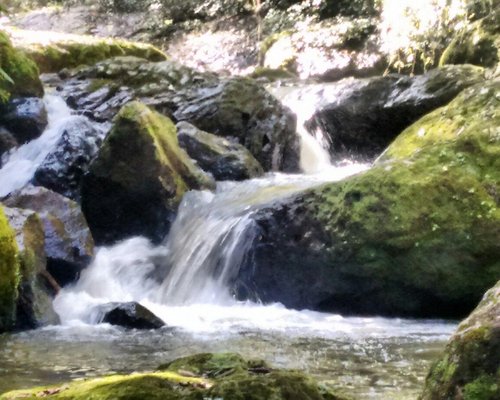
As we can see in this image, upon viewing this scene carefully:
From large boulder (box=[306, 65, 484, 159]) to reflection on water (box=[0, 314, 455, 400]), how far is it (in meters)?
6.17

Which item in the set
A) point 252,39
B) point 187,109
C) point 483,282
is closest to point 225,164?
point 187,109

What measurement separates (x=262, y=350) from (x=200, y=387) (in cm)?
255

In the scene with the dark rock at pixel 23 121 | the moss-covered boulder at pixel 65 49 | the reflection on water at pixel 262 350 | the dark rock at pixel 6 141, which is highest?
the moss-covered boulder at pixel 65 49

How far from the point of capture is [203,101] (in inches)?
497

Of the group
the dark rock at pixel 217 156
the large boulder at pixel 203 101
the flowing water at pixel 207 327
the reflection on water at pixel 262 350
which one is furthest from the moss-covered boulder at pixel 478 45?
the reflection on water at pixel 262 350

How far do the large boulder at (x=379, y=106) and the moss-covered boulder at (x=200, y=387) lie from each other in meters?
9.60

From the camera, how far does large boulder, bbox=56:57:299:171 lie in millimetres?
12281

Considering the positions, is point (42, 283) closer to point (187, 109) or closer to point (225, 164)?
point (225, 164)

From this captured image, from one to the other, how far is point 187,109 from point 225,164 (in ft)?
7.23

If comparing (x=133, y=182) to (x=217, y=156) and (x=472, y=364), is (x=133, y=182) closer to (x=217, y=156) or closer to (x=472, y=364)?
(x=217, y=156)

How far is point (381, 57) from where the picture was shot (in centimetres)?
1875

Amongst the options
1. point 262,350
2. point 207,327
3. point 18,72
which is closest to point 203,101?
point 18,72

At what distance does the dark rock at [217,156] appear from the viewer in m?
10.8

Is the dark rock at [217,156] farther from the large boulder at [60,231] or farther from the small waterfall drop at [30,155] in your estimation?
the large boulder at [60,231]
